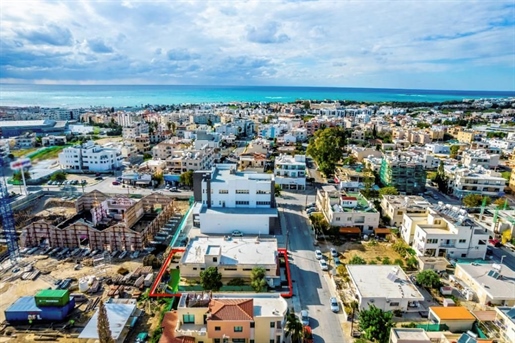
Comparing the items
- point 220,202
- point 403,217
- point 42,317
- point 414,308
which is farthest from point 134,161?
point 414,308

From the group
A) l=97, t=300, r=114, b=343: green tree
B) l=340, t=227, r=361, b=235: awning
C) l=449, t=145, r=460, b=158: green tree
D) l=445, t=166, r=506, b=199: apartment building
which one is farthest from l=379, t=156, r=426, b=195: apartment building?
l=97, t=300, r=114, b=343: green tree

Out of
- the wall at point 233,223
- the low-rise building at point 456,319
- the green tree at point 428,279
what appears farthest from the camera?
the wall at point 233,223

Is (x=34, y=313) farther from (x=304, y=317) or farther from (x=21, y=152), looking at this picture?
(x=21, y=152)

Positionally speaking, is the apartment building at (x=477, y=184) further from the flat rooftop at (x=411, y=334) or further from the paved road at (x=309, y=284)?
the flat rooftop at (x=411, y=334)

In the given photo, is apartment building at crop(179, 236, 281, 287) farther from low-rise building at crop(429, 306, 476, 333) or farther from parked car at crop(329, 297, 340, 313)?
low-rise building at crop(429, 306, 476, 333)

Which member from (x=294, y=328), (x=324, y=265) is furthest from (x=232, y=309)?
(x=324, y=265)

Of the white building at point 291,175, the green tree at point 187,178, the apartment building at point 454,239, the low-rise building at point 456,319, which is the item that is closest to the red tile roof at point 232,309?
the low-rise building at point 456,319
